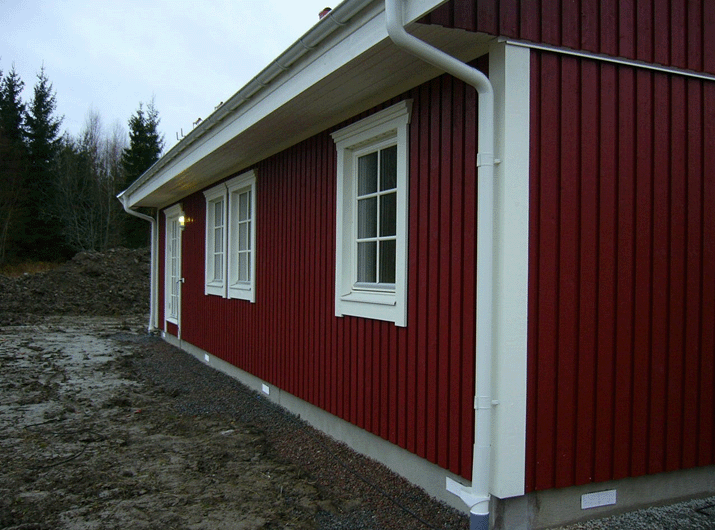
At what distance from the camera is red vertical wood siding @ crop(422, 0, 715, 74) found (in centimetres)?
329

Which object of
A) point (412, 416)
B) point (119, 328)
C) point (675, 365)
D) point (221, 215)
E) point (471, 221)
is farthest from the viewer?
point (119, 328)

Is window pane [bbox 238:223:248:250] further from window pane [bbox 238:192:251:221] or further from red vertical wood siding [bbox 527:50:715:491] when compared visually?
red vertical wood siding [bbox 527:50:715:491]

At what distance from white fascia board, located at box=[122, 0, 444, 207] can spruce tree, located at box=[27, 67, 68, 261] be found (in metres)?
26.7

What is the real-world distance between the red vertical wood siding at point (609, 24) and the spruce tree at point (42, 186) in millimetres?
31484

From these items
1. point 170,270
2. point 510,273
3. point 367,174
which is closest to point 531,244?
point 510,273

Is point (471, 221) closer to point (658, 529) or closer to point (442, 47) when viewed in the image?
point (442, 47)

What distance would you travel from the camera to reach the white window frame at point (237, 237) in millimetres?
7391

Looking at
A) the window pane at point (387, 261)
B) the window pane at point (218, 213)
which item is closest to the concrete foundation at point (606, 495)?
the window pane at point (387, 261)

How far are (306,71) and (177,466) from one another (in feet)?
10.1

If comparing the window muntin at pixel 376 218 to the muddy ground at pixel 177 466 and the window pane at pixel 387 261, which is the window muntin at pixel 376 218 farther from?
the muddy ground at pixel 177 466

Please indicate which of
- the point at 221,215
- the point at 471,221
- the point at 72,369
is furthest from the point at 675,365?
the point at 72,369

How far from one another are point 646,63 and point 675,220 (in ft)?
3.21

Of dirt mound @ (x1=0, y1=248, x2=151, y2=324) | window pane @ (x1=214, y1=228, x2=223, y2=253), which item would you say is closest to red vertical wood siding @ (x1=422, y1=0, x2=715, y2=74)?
window pane @ (x1=214, y1=228, x2=223, y2=253)

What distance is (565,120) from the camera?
3506 millimetres
